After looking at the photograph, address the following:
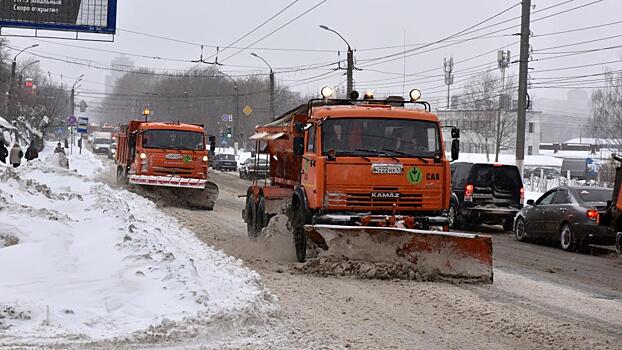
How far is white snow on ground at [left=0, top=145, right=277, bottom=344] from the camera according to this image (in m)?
6.87

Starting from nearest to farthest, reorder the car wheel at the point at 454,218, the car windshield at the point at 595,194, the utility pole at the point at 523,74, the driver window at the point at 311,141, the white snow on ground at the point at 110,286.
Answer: the white snow on ground at the point at 110,286, the driver window at the point at 311,141, the car windshield at the point at 595,194, the car wheel at the point at 454,218, the utility pole at the point at 523,74

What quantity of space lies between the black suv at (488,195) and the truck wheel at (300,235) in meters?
8.68

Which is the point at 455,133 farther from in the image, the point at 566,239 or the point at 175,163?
the point at 175,163

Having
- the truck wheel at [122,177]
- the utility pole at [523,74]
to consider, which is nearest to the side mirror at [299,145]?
the utility pole at [523,74]

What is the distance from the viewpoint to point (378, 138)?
39.5 feet

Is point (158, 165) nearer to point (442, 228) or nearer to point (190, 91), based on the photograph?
point (442, 228)

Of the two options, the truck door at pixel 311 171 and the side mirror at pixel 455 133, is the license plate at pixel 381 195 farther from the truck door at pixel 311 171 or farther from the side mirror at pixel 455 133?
the side mirror at pixel 455 133

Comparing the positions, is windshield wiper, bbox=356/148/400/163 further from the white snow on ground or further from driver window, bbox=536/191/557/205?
driver window, bbox=536/191/557/205

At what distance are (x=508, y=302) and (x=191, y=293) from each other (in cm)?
379

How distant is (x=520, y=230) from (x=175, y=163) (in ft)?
35.1

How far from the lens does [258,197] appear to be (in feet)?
52.1

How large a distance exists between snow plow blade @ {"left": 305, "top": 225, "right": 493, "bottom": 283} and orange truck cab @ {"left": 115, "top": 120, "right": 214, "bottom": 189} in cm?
1336

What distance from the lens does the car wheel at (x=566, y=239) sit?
16.3m

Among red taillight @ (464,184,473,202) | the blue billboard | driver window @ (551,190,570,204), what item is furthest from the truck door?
the blue billboard
